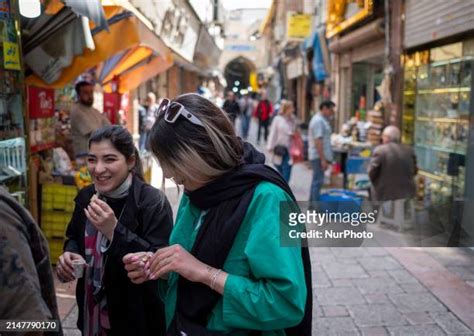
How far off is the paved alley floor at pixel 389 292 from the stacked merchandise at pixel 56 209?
0.68 meters

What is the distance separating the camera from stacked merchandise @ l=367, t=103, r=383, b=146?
379 inches

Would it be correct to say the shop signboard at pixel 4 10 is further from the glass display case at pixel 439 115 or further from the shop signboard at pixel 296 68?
the shop signboard at pixel 296 68

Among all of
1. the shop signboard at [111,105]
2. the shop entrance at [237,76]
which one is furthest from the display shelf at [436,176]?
A: the shop entrance at [237,76]

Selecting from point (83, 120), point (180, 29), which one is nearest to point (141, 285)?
point (83, 120)

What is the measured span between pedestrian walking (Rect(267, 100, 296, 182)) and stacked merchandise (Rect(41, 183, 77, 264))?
4050mm

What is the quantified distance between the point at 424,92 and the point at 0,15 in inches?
252

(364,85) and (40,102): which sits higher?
(364,85)

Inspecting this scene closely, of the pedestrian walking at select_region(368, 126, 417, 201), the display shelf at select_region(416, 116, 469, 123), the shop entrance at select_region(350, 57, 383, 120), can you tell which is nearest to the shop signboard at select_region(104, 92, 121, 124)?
the pedestrian walking at select_region(368, 126, 417, 201)

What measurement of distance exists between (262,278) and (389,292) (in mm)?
3442

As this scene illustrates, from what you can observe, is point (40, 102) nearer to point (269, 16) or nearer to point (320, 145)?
point (320, 145)

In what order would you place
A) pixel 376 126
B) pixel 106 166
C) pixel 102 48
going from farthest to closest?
pixel 376 126
pixel 102 48
pixel 106 166

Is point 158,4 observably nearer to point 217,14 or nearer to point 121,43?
point 121,43

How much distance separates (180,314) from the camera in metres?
1.64

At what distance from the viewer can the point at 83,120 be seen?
6.49 meters
